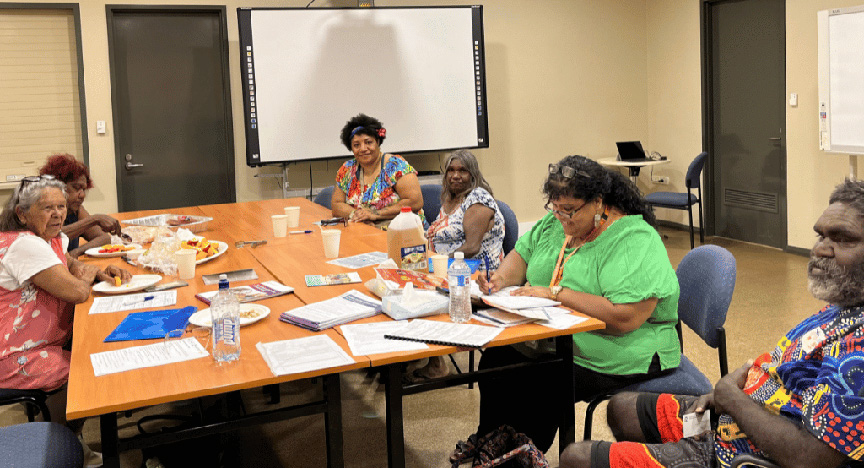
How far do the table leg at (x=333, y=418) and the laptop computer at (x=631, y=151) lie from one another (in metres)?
6.05

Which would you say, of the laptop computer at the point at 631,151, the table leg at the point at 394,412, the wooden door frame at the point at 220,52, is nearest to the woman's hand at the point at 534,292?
the table leg at the point at 394,412

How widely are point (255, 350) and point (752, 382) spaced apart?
4.16 feet

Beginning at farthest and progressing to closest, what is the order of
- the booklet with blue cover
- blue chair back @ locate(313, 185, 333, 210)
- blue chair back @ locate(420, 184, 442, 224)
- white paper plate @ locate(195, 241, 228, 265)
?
blue chair back @ locate(313, 185, 333, 210) → blue chair back @ locate(420, 184, 442, 224) → white paper plate @ locate(195, 241, 228, 265) → the booklet with blue cover

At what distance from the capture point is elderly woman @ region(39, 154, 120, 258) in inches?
150

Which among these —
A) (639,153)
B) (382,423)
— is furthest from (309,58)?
(382,423)

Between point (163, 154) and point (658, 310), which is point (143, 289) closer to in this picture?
point (658, 310)

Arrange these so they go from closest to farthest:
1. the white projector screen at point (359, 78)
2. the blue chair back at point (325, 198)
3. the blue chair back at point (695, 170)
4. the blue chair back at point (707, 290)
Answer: the blue chair back at point (707, 290) → the blue chair back at point (325, 198) → the white projector screen at point (359, 78) → the blue chair back at point (695, 170)

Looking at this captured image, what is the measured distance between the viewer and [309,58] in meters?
6.68

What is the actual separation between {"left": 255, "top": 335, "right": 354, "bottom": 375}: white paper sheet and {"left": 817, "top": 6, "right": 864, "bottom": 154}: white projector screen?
15.7 ft

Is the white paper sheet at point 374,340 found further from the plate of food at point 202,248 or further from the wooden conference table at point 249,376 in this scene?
the plate of food at point 202,248

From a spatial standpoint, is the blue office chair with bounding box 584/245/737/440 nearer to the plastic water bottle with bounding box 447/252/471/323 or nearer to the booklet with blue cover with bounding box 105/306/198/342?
the plastic water bottle with bounding box 447/252/471/323

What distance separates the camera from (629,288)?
243 centimetres

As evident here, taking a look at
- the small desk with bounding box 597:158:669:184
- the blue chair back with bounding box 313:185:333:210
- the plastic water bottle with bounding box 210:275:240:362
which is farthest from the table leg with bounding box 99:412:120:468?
the small desk with bounding box 597:158:669:184

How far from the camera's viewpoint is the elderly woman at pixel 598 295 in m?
2.45
